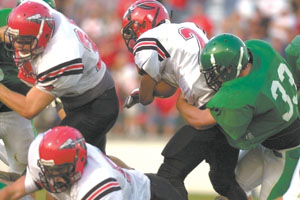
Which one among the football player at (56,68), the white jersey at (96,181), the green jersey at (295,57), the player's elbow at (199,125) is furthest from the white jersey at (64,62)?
the green jersey at (295,57)

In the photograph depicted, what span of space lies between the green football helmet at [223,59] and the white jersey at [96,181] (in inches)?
40.1

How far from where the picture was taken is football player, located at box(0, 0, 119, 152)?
528 centimetres

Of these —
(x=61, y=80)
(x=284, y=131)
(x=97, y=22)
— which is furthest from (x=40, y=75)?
(x=97, y=22)

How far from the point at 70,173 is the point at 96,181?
6.5 inches

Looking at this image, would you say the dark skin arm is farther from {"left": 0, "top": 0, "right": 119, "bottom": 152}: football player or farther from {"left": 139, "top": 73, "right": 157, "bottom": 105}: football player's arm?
{"left": 0, "top": 0, "right": 119, "bottom": 152}: football player

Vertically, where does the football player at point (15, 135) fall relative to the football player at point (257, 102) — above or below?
below

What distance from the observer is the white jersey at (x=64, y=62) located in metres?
5.28

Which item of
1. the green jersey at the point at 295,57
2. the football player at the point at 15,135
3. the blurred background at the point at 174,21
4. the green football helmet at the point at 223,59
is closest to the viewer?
the green football helmet at the point at 223,59

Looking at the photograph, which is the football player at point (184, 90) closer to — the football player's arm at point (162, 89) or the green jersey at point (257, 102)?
the football player's arm at point (162, 89)

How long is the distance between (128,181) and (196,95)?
115 cm

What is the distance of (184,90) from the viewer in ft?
18.4

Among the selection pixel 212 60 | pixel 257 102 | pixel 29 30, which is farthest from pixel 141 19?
pixel 257 102

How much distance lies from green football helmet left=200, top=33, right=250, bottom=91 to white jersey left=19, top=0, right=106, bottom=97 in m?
0.89

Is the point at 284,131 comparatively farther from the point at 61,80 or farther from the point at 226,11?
the point at 226,11
